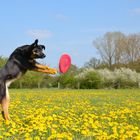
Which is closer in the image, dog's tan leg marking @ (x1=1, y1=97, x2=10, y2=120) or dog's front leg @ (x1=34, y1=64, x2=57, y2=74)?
dog's tan leg marking @ (x1=1, y1=97, x2=10, y2=120)

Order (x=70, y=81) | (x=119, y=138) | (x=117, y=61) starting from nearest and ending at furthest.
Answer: (x=119, y=138), (x=70, y=81), (x=117, y=61)

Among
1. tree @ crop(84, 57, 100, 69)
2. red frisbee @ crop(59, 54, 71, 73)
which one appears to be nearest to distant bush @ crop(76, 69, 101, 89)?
tree @ crop(84, 57, 100, 69)

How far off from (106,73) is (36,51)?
60.6m

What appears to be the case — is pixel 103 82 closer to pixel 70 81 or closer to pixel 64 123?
pixel 70 81

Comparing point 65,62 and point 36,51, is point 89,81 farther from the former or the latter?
point 36,51

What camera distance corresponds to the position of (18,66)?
8766mm

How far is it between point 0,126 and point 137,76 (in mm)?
63500

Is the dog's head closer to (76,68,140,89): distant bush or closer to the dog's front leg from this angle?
the dog's front leg


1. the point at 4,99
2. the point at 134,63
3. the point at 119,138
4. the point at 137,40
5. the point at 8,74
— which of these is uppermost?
the point at 137,40

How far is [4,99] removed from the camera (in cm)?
865

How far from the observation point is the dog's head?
8.76 meters

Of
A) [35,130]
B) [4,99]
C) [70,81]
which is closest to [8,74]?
[4,99]

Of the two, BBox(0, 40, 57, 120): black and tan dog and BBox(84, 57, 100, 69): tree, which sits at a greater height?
BBox(84, 57, 100, 69): tree

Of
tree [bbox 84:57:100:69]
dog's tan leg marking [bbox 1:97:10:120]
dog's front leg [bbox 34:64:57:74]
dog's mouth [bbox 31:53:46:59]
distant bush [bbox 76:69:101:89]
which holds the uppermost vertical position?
tree [bbox 84:57:100:69]
